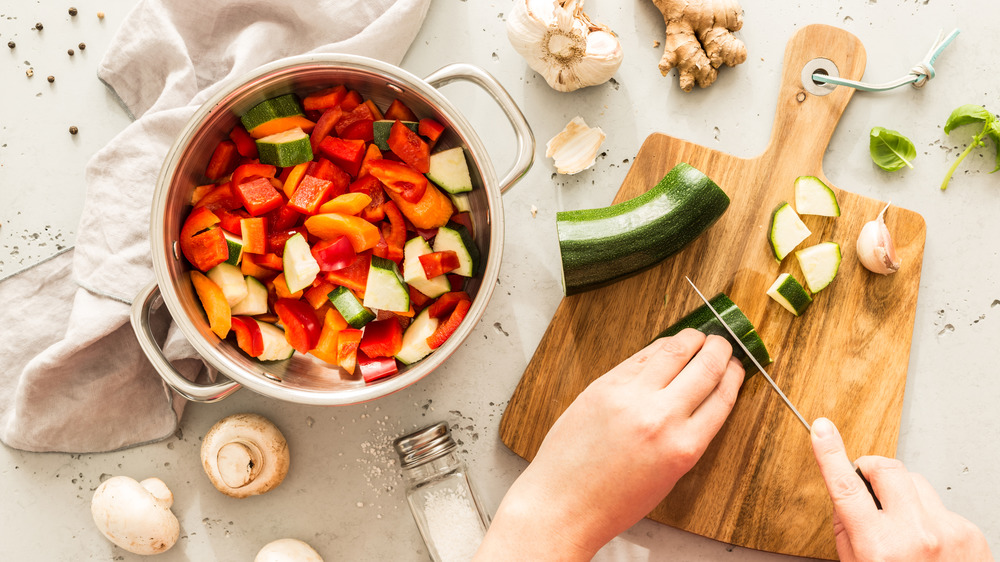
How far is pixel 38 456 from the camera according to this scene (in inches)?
74.0

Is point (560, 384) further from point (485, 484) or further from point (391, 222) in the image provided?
point (391, 222)

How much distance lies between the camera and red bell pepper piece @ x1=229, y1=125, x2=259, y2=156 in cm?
160

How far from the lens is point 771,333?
178cm

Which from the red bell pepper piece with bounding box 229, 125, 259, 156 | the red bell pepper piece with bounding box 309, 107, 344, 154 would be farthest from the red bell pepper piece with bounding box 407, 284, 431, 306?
the red bell pepper piece with bounding box 229, 125, 259, 156

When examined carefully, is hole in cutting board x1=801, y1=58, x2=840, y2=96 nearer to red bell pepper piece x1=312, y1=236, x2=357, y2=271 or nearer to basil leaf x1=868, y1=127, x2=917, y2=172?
basil leaf x1=868, y1=127, x2=917, y2=172

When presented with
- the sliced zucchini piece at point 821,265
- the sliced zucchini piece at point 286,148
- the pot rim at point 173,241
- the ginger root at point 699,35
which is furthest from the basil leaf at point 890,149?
the sliced zucchini piece at point 286,148

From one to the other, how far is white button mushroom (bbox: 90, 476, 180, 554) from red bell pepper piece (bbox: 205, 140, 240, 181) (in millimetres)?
942

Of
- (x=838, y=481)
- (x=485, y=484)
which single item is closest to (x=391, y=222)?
(x=485, y=484)

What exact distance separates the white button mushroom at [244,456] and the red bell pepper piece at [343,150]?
32.2 inches

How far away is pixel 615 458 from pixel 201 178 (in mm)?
1303

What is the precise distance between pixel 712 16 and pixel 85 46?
1.92 metres

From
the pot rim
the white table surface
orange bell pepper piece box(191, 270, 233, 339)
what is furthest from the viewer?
the white table surface

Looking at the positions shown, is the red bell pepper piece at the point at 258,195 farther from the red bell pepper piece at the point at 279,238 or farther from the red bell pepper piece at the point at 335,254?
the red bell pepper piece at the point at 335,254

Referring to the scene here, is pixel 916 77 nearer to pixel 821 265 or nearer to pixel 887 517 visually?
pixel 821 265
